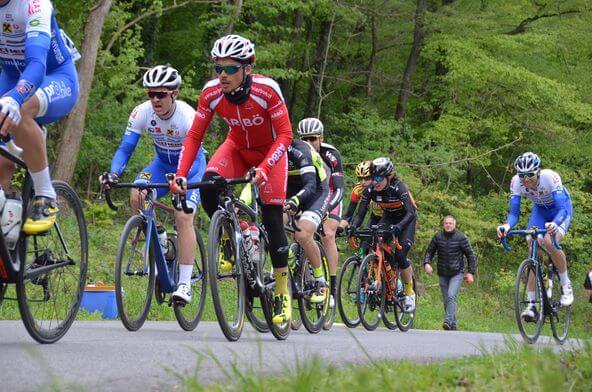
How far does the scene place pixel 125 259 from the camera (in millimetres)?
9148

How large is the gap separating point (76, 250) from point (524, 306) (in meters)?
7.99

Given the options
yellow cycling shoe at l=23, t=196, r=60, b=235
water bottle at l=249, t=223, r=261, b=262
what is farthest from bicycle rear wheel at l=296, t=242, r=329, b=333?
yellow cycling shoe at l=23, t=196, r=60, b=235

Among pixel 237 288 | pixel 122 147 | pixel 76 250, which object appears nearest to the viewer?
pixel 76 250

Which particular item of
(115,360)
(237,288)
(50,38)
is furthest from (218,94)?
(115,360)

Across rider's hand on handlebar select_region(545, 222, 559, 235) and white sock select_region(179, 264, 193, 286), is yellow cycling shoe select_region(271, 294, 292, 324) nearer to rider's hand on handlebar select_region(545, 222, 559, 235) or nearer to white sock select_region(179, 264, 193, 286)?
white sock select_region(179, 264, 193, 286)

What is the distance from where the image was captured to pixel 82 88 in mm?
21016

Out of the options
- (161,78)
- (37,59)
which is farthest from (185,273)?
(37,59)

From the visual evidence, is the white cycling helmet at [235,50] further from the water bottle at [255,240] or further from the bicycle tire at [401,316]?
the bicycle tire at [401,316]

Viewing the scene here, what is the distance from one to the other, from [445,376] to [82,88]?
16453 mm

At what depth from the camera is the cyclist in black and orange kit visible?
14.5m

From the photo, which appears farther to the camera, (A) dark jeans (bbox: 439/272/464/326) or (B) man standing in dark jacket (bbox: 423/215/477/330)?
(B) man standing in dark jacket (bbox: 423/215/477/330)

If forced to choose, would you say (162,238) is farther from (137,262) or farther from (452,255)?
(452,255)

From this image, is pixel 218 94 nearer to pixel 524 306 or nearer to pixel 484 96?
pixel 524 306

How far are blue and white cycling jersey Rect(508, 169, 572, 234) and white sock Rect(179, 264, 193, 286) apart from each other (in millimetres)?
5896
